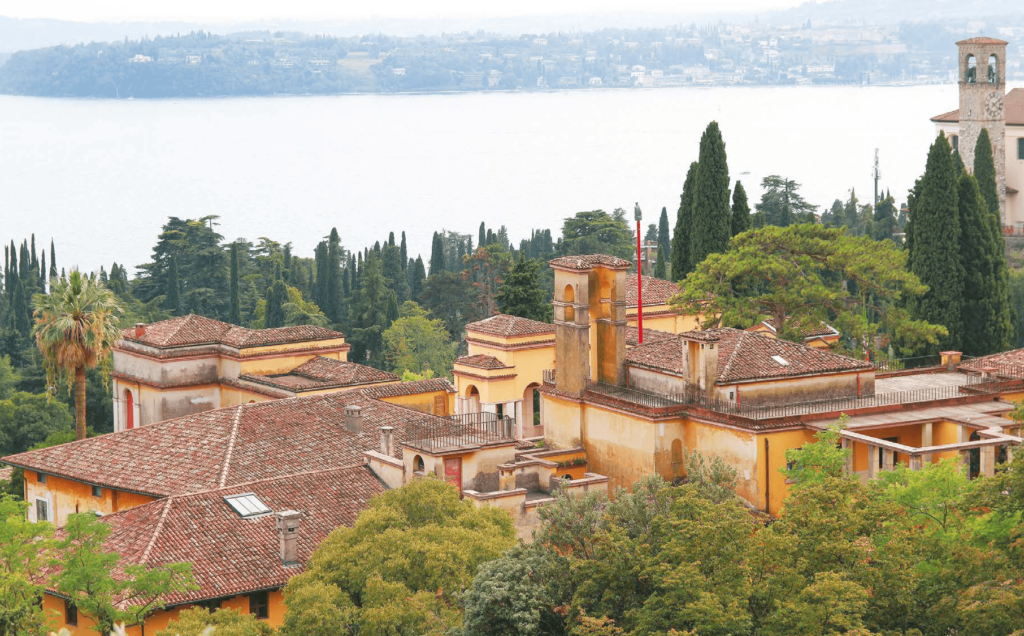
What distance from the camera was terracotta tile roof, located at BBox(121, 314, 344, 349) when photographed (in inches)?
2068

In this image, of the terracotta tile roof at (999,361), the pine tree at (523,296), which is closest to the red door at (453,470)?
the terracotta tile roof at (999,361)

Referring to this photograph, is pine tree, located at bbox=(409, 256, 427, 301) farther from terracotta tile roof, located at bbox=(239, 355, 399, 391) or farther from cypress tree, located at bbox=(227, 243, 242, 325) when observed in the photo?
terracotta tile roof, located at bbox=(239, 355, 399, 391)

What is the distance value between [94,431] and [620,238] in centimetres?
4882

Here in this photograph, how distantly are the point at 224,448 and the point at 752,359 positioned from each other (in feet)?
42.6

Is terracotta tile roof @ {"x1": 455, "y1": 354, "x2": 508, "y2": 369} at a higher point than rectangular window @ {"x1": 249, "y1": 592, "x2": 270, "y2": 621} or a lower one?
higher

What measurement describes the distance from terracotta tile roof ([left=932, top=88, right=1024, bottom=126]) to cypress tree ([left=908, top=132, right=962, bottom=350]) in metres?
39.8

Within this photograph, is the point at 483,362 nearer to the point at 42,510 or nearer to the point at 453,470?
the point at 42,510

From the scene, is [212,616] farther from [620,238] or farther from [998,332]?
[620,238]

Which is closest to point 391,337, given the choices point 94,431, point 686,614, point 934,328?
point 94,431

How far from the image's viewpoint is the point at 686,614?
24.9 m

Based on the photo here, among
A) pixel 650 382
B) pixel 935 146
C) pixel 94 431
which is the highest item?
pixel 935 146

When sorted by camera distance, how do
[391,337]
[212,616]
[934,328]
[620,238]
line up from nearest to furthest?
[212,616] < [934,328] < [391,337] < [620,238]

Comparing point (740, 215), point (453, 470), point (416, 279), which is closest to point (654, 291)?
point (740, 215)

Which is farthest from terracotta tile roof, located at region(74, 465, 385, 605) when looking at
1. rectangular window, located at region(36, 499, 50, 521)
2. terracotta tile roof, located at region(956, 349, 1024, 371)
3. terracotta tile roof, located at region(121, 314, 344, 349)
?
terracotta tile roof, located at region(956, 349, 1024, 371)
